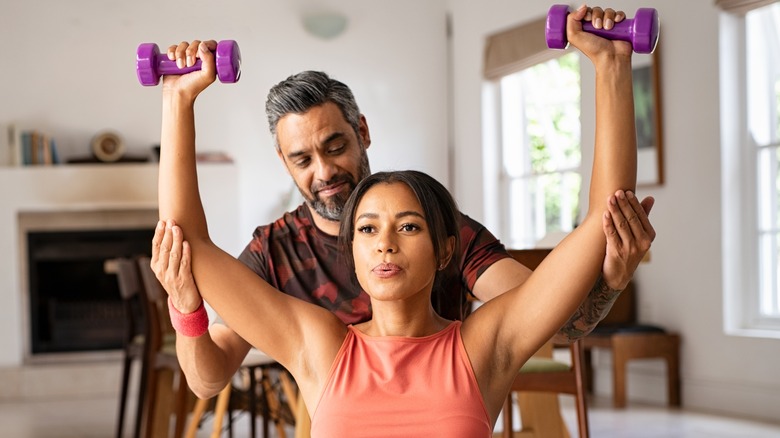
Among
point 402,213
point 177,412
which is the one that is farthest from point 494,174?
point 402,213

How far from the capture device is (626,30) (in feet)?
4.87

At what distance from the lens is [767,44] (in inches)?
224

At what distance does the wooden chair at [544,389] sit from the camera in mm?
3367

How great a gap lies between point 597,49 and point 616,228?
253mm

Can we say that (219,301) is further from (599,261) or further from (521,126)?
(521,126)

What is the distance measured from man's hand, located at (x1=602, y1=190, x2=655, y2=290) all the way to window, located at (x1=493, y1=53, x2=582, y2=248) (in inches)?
220

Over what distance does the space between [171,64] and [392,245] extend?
16.7 inches

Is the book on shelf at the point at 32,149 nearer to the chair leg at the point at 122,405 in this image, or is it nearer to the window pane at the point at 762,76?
the chair leg at the point at 122,405

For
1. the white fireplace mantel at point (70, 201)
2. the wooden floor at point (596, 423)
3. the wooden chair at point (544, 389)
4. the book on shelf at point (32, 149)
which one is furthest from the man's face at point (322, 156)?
the book on shelf at point (32, 149)

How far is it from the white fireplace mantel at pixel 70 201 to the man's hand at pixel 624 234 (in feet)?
20.7

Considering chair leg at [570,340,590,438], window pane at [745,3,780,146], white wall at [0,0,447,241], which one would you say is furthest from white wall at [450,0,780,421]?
white wall at [0,0,447,241]

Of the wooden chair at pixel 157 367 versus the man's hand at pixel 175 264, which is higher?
the man's hand at pixel 175 264

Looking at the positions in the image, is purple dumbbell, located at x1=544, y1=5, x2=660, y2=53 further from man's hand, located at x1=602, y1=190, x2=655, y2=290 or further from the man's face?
the man's face

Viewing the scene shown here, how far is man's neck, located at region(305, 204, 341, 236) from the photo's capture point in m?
2.07
